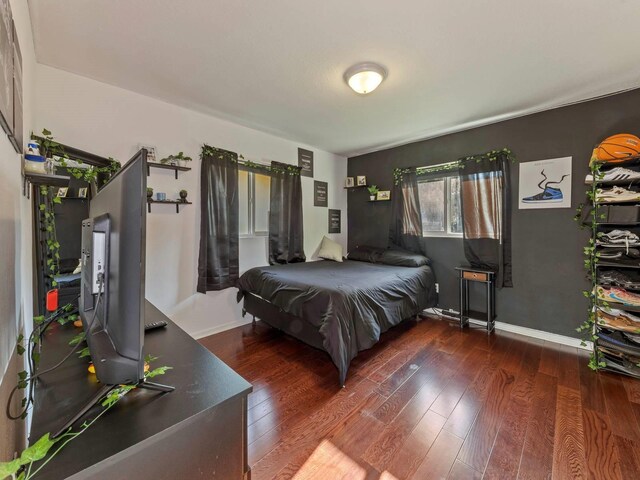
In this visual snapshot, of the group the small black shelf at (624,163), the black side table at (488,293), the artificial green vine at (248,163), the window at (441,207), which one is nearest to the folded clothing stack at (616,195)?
the small black shelf at (624,163)

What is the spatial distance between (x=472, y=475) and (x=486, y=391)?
2.75 ft

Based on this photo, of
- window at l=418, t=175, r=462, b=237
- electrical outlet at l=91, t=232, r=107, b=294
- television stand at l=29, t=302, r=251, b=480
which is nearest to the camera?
television stand at l=29, t=302, r=251, b=480

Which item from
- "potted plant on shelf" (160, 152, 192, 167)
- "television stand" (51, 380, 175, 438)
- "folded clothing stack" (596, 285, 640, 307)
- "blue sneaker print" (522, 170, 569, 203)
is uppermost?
"potted plant on shelf" (160, 152, 192, 167)

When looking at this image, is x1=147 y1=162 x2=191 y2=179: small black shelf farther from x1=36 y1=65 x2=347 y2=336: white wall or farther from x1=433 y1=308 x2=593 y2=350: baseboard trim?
x1=433 y1=308 x2=593 y2=350: baseboard trim

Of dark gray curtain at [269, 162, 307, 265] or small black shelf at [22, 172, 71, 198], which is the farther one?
dark gray curtain at [269, 162, 307, 265]

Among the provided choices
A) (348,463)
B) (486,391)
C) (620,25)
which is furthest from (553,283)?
(348,463)

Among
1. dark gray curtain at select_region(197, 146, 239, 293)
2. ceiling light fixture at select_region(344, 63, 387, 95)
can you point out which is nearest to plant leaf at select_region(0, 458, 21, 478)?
ceiling light fixture at select_region(344, 63, 387, 95)

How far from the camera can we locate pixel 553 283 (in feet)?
9.59

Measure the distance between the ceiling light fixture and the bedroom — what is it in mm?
53

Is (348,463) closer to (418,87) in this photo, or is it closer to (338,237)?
(418,87)


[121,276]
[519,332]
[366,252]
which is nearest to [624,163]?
[519,332]

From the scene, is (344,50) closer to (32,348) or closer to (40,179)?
(40,179)

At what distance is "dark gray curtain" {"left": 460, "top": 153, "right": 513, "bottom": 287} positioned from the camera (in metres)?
3.17

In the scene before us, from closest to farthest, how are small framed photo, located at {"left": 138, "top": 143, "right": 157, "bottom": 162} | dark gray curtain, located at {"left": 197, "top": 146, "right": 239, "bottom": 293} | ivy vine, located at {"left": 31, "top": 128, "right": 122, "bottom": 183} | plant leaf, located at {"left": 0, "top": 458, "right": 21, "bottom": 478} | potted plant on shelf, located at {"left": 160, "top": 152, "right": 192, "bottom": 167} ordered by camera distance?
plant leaf, located at {"left": 0, "top": 458, "right": 21, "bottom": 478} → ivy vine, located at {"left": 31, "top": 128, "right": 122, "bottom": 183} → small framed photo, located at {"left": 138, "top": 143, "right": 157, "bottom": 162} → potted plant on shelf, located at {"left": 160, "top": 152, "right": 192, "bottom": 167} → dark gray curtain, located at {"left": 197, "top": 146, "right": 239, "bottom": 293}
